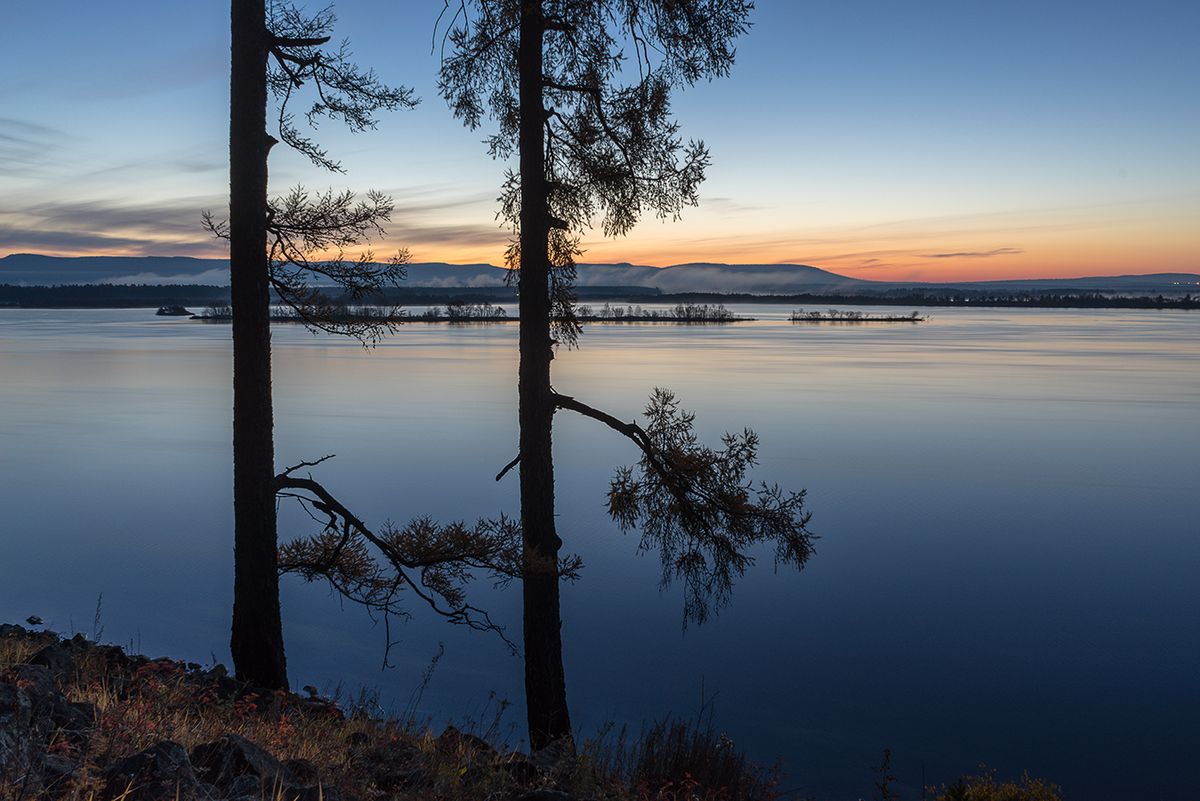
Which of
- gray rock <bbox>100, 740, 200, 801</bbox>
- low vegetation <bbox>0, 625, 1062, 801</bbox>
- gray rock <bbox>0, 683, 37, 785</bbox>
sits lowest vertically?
low vegetation <bbox>0, 625, 1062, 801</bbox>

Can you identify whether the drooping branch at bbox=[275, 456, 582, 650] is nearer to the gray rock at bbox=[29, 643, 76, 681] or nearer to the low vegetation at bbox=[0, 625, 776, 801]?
the low vegetation at bbox=[0, 625, 776, 801]

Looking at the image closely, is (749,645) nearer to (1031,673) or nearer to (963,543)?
(1031,673)

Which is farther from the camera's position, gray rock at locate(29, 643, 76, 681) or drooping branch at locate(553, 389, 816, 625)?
drooping branch at locate(553, 389, 816, 625)

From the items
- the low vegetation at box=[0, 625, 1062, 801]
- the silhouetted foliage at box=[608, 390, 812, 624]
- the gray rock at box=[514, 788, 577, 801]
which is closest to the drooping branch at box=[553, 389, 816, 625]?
the silhouetted foliage at box=[608, 390, 812, 624]

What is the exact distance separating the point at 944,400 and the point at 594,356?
35244 mm

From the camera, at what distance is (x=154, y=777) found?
433 cm

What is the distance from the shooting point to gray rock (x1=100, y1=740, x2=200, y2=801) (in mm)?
4215

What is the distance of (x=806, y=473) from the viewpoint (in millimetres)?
27266

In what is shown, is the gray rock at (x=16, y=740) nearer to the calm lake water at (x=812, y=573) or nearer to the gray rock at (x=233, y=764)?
the gray rock at (x=233, y=764)

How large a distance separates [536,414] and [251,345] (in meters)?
3.06

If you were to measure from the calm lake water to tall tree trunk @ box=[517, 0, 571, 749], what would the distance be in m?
0.91

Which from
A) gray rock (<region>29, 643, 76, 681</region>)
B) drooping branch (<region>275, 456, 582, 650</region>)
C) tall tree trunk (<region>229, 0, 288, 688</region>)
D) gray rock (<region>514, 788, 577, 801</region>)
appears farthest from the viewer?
drooping branch (<region>275, 456, 582, 650</region>)

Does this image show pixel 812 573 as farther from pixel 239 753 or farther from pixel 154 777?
pixel 154 777

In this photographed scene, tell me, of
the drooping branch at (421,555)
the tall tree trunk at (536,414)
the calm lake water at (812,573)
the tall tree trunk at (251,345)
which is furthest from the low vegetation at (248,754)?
the calm lake water at (812,573)
